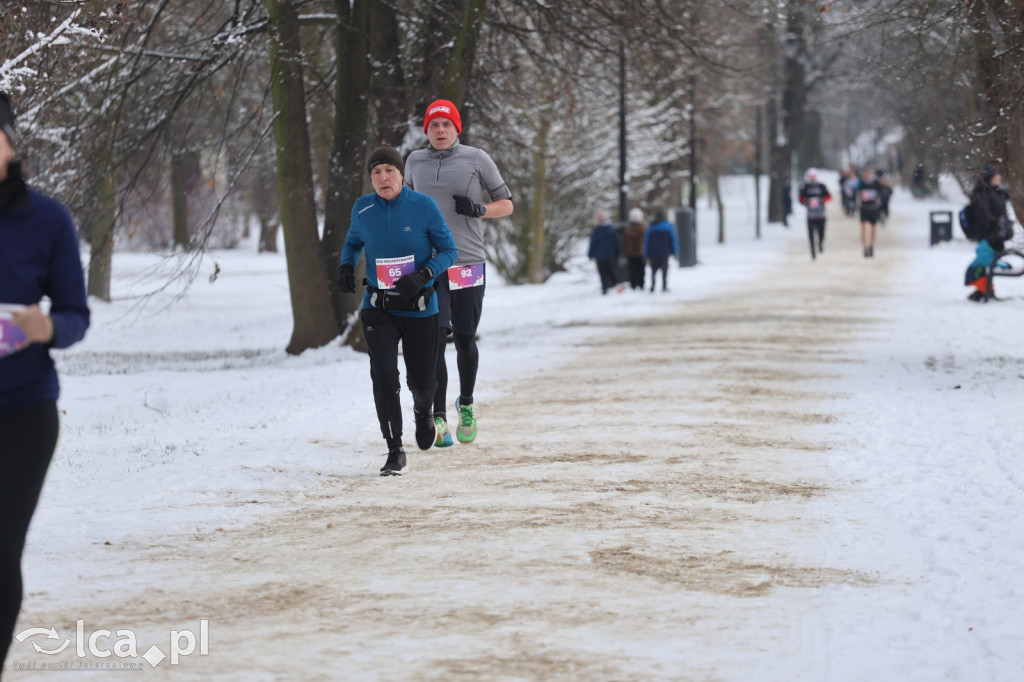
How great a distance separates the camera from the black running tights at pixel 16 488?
3.61 meters

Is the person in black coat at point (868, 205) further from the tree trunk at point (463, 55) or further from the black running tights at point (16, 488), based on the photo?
the black running tights at point (16, 488)

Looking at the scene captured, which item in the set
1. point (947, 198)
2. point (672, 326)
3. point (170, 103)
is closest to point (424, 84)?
point (170, 103)

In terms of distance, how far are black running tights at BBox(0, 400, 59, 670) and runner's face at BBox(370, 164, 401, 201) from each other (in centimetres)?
362

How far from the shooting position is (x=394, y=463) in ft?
24.5

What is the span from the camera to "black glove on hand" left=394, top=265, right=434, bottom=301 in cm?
709

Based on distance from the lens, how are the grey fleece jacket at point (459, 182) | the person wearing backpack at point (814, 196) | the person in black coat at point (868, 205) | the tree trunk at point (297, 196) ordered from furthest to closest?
the person in black coat at point (868, 205)
the person wearing backpack at point (814, 196)
the tree trunk at point (297, 196)
the grey fleece jacket at point (459, 182)

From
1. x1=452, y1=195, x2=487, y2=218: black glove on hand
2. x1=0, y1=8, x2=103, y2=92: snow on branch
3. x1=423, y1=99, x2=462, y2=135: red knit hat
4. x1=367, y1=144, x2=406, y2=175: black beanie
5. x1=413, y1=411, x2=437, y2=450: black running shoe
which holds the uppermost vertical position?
x1=0, y1=8, x2=103, y2=92: snow on branch

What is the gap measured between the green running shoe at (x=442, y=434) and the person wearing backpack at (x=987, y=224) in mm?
5547

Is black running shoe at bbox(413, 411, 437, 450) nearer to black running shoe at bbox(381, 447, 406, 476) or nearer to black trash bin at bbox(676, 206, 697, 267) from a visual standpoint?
black running shoe at bbox(381, 447, 406, 476)

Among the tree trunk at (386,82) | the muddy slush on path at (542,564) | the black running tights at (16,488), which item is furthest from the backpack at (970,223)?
the black running tights at (16,488)

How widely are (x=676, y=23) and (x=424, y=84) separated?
8.92ft

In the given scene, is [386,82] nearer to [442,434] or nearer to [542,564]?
[442,434]

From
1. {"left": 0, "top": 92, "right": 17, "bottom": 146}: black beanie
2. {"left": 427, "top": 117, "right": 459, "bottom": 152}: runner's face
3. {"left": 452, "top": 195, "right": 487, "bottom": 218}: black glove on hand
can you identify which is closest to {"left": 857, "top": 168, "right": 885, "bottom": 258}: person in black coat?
{"left": 427, "top": 117, "right": 459, "bottom": 152}: runner's face

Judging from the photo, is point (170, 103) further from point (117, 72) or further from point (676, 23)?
point (676, 23)
